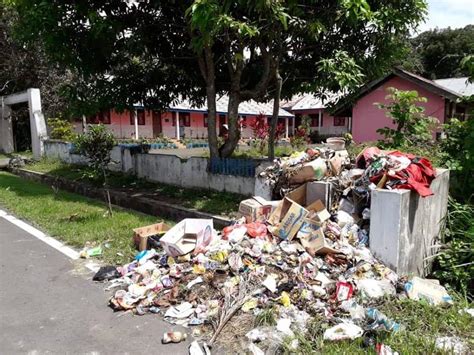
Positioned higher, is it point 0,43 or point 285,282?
point 0,43

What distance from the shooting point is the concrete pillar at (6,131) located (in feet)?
67.9

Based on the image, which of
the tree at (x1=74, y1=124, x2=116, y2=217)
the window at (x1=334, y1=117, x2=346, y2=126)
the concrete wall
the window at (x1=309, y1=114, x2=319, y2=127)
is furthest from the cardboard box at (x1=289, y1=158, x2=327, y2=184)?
the window at (x1=309, y1=114, x2=319, y2=127)

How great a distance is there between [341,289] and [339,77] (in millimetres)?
4509

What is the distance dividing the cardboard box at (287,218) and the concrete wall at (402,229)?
89 cm

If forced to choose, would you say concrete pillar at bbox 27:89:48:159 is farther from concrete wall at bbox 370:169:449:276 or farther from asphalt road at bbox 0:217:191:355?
concrete wall at bbox 370:169:449:276

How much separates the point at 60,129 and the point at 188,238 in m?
15.4

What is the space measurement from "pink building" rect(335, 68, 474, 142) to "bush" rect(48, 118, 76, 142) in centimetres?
1223

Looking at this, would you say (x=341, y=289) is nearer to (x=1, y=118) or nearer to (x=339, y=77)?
(x=339, y=77)

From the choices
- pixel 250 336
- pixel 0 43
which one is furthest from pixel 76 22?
pixel 0 43

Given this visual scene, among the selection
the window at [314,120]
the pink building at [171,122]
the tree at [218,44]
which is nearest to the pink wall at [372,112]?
the pink building at [171,122]

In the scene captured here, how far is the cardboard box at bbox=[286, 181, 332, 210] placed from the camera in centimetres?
555

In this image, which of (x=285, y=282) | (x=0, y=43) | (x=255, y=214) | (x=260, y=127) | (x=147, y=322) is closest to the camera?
(x=147, y=322)

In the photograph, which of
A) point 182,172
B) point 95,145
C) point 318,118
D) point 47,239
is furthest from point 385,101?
point 47,239

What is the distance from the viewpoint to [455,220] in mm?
5559
